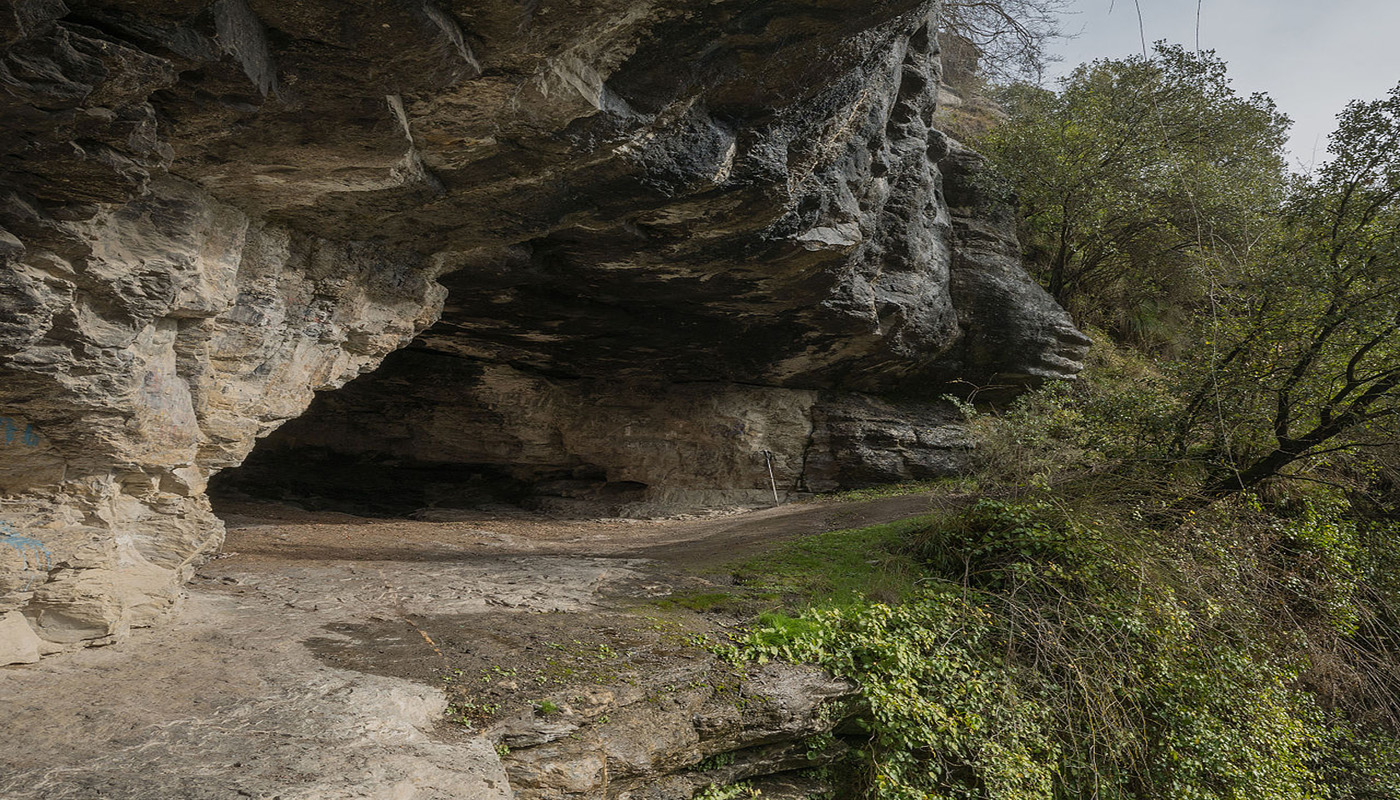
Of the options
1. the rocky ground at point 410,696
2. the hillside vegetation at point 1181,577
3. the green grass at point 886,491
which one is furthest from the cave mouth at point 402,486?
the hillside vegetation at point 1181,577

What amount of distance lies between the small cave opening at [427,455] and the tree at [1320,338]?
8.89m

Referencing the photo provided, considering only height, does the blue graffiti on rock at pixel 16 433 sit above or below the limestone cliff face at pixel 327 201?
below

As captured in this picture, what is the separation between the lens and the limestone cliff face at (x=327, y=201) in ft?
12.4

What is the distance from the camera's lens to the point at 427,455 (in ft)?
46.6

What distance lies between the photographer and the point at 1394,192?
27.2ft

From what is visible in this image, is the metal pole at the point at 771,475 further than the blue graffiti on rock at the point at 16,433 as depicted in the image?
Yes

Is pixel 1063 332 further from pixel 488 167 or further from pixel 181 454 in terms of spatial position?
pixel 181 454

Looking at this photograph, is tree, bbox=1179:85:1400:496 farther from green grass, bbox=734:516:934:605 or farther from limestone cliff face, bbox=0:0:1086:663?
limestone cliff face, bbox=0:0:1086:663

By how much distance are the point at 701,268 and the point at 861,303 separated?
3.28 metres

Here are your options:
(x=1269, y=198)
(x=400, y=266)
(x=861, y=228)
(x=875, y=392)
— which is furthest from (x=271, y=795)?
(x=1269, y=198)

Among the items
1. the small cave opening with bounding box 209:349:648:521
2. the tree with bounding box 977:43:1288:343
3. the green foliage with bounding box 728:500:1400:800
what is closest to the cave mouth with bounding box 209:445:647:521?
the small cave opening with bounding box 209:349:648:521

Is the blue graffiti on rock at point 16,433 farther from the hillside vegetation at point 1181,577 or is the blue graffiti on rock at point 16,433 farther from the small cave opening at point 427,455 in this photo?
the small cave opening at point 427,455

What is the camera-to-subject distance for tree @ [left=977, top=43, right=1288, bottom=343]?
14.8 metres

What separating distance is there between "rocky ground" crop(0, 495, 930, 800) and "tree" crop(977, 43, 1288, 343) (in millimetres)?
11550
